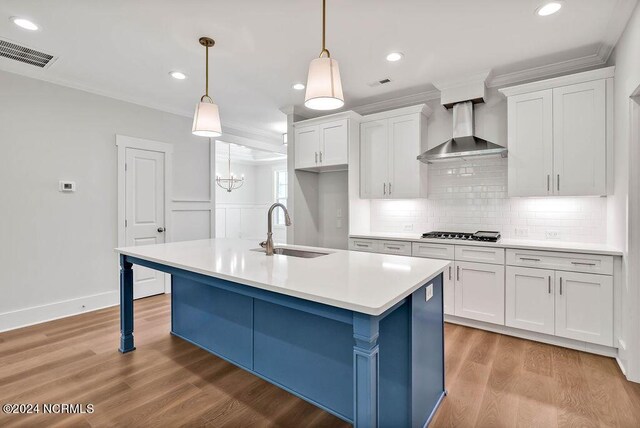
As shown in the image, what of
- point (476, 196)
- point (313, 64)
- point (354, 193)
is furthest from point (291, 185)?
point (313, 64)

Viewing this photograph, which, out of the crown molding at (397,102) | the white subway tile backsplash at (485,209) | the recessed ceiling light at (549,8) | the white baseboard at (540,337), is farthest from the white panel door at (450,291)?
the recessed ceiling light at (549,8)

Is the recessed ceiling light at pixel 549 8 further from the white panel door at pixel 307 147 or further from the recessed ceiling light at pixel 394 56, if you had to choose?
the white panel door at pixel 307 147

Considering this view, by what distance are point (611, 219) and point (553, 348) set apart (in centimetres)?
128

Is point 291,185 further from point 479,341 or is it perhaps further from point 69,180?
point 479,341

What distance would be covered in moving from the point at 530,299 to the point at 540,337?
1.23 ft

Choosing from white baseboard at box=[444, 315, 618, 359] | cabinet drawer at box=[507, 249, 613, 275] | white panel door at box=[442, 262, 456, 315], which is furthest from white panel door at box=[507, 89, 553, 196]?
white baseboard at box=[444, 315, 618, 359]

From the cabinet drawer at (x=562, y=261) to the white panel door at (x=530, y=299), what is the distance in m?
0.06

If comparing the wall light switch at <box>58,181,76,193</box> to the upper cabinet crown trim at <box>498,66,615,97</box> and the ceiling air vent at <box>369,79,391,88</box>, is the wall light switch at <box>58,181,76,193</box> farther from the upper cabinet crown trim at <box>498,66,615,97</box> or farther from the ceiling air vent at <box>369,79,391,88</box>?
the upper cabinet crown trim at <box>498,66,615,97</box>

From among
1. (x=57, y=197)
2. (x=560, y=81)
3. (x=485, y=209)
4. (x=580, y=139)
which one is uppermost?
(x=560, y=81)

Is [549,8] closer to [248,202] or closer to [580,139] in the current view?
[580,139]

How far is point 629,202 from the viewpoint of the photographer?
2.32 m

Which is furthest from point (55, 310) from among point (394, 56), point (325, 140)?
point (394, 56)

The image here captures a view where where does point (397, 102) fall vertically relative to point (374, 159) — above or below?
above

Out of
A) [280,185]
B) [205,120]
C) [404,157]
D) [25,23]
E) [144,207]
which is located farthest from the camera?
[280,185]
